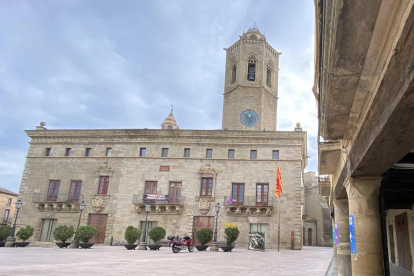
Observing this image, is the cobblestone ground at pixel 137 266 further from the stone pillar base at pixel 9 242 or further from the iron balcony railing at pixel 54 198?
the iron balcony railing at pixel 54 198

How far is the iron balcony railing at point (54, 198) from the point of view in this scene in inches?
1175

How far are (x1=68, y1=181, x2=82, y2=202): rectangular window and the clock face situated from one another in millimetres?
18892

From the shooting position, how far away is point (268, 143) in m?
29.5

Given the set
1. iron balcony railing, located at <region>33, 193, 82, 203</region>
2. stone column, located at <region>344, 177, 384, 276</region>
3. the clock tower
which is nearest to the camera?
stone column, located at <region>344, 177, 384, 276</region>

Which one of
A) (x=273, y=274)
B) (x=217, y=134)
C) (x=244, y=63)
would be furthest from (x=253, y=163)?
(x=273, y=274)

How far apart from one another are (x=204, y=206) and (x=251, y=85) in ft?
57.5

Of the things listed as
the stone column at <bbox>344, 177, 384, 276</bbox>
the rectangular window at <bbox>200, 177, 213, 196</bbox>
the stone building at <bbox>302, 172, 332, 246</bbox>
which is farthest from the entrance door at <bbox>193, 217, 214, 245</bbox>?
the stone column at <bbox>344, 177, 384, 276</bbox>

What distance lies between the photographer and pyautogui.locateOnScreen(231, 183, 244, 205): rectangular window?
2828cm

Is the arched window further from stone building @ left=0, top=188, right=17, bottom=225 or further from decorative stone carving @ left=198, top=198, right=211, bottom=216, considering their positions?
stone building @ left=0, top=188, right=17, bottom=225

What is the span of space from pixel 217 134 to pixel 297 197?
29.8ft

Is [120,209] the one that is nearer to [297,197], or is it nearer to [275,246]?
[275,246]

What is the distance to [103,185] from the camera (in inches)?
1190

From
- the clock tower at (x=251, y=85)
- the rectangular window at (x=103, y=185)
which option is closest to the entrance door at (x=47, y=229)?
the rectangular window at (x=103, y=185)

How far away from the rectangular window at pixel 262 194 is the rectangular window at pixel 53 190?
18.9 meters
